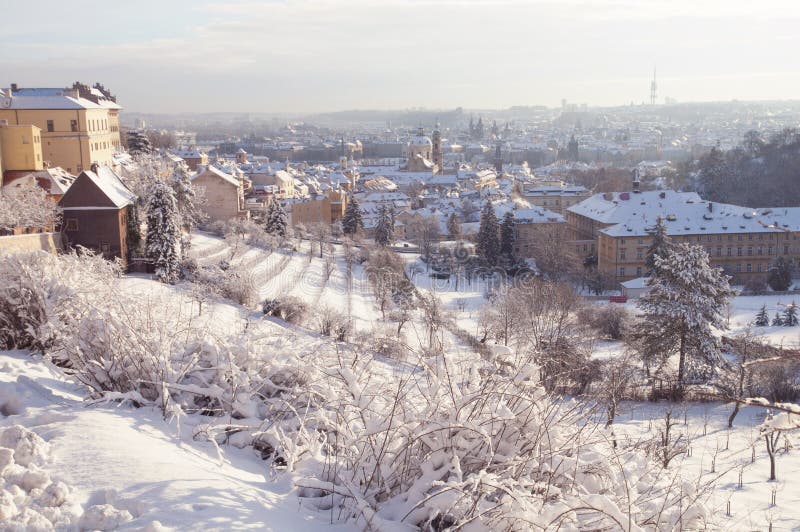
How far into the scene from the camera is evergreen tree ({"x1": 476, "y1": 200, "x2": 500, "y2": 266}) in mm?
37263

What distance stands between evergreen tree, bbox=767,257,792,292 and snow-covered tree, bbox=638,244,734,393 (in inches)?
695

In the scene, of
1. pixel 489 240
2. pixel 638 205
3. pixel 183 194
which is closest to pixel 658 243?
pixel 638 205

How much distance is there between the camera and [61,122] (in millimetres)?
27734

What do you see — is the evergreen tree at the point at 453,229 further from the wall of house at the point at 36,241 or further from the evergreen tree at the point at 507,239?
the wall of house at the point at 36,241

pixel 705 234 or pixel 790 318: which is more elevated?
pixel 705 234

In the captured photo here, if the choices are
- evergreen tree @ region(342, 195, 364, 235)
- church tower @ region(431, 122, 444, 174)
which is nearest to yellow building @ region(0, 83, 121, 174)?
evergreen tree @ region(342, 195, 364, 235)

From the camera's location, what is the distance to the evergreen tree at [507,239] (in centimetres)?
3815

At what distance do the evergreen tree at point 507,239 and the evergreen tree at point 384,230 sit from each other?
6714 millimetres

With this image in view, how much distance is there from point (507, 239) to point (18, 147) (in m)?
24.1

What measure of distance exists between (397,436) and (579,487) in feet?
2.72

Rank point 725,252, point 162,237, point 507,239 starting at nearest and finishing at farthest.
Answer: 1. point 162,237
2. point 507,239
3. point 725,252

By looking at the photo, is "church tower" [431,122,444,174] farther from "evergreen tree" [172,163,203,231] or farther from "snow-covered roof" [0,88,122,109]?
"snow-covered roof" [0,88,122,109]

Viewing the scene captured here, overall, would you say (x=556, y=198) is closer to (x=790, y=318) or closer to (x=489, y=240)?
(x=489, y=240)

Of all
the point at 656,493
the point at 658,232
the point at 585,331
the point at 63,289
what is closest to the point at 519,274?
the point at 658,232
